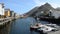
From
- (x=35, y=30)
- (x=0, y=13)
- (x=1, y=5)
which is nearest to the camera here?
(x=35, y=30)

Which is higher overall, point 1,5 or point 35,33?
point 1,5

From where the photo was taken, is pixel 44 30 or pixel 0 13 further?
pixel 0 13

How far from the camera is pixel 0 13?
265 feet

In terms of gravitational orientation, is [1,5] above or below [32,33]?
above

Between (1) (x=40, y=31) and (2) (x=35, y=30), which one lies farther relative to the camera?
(2) (x=35, y=30)

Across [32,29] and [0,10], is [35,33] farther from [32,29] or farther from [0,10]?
[0,10]

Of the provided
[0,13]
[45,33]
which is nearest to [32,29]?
[45,33]

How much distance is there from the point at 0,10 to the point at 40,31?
5144 centimetres

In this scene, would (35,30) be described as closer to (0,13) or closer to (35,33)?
(35,33)

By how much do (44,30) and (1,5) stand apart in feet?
186

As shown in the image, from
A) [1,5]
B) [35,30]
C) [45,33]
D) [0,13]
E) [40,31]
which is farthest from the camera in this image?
[1,5]

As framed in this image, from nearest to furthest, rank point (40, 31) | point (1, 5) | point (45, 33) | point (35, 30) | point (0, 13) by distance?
1. point (45, 33)
2. point (40, 31)
3. point (35, 30)
4. point (0, 13)
5. point (1, 5)

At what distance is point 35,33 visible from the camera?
107 feet

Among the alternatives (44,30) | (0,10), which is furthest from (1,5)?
(44,30)
